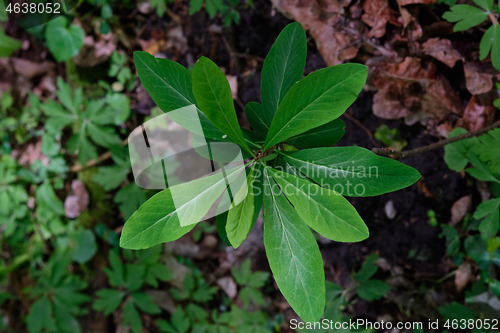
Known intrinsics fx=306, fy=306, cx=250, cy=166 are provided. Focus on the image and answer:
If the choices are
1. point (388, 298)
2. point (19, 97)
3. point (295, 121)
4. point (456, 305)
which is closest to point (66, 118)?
point (19, 97)

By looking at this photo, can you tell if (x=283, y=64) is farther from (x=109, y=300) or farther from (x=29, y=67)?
(x=29, y=67)

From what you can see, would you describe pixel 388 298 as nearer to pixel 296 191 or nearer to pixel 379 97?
pixel 379 97

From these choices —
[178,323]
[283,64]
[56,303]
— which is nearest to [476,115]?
[283,64]

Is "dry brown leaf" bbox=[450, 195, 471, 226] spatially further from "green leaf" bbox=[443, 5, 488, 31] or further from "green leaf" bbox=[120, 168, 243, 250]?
"green leaf" bbox=[120, 168, 243, 250]

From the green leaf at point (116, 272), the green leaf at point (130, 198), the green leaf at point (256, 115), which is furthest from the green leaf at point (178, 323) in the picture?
the green leaf at point (256, 115)

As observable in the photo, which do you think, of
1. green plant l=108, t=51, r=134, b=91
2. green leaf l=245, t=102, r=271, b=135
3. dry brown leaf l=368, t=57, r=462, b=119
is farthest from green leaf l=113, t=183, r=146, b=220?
dry brown leaf l=368, t=57, r=462, b=119
